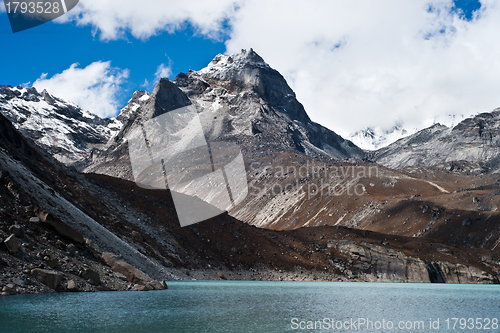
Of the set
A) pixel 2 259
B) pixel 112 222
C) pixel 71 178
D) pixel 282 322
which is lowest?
pixel 282 322

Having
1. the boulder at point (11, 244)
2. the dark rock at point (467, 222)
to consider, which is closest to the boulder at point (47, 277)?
the boulder at point (11, 244)

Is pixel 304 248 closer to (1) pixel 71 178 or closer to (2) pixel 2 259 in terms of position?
(1) pixel 71 178

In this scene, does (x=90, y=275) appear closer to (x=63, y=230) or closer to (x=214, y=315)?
(x=63, y=230)

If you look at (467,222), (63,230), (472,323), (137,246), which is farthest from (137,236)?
(467,222)

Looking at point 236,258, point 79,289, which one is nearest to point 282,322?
point 79,289

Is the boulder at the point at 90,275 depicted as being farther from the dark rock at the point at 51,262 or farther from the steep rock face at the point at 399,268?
the steep rock face at the point at 399,268
